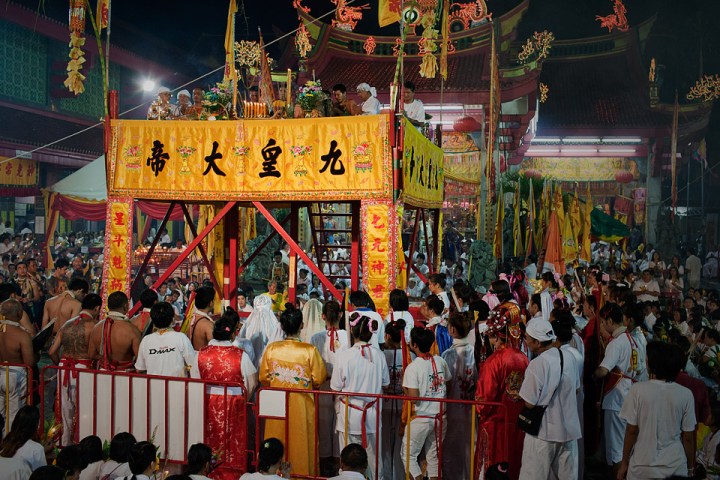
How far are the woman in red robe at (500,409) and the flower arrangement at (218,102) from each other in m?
6.01

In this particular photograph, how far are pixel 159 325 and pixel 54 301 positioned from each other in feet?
11.9

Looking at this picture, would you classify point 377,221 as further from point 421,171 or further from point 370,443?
point 370,443

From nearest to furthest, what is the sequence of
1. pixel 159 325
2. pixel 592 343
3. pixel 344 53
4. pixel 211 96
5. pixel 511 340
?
pixel 511 340 → pixel 159 325 → pixel 592 343 → pixel 211 96 → pixel 344 53

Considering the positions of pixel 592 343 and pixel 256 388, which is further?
pixel 592 343

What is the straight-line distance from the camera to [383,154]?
8945 millimetres

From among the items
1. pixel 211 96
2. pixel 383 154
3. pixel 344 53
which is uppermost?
pixel 344 53

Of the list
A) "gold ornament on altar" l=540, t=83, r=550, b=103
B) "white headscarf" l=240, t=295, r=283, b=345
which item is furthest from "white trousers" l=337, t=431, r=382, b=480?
"gold ornament on altar" l=540, t=83, r=550, b=103

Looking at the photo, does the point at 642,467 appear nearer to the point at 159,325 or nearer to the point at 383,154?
the point at 159,325

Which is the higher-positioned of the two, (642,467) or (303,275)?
(303,275)

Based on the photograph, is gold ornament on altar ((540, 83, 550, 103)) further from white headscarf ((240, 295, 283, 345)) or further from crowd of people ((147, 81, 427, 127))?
white headscarf ((240, 295, 283, 345))

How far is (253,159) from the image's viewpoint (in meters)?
9.43

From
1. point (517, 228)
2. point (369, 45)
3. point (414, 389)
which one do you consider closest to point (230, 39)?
point (414, 389)

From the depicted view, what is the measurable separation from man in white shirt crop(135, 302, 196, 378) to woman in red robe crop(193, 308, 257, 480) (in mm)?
370

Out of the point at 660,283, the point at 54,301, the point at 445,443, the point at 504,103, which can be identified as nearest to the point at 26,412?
the point at 445,443
